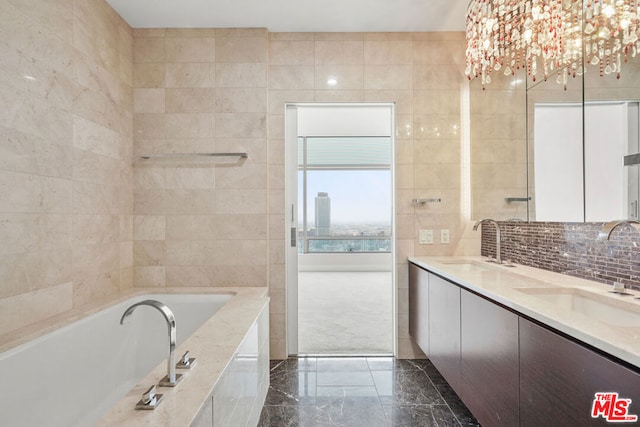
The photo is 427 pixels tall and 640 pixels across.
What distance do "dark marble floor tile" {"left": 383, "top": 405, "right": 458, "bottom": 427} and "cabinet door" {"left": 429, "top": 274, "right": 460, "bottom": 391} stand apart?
185 mm

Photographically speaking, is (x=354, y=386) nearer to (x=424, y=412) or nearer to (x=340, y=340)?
(x=424, y=412)

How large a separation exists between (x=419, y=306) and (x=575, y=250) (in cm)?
103

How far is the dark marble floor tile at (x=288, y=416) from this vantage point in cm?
187

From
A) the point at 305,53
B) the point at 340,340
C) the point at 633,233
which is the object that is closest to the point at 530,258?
the point at 633,233

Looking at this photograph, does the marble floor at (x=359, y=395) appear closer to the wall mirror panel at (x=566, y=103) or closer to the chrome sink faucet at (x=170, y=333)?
the chrome sink faucet at (x=170, y=333)

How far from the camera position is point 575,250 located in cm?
184

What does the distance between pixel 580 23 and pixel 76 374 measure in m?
2.86

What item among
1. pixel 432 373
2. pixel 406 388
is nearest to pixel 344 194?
pixel 432 373

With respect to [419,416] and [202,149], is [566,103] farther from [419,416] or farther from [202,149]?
[202,149]

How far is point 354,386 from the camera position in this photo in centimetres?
227
